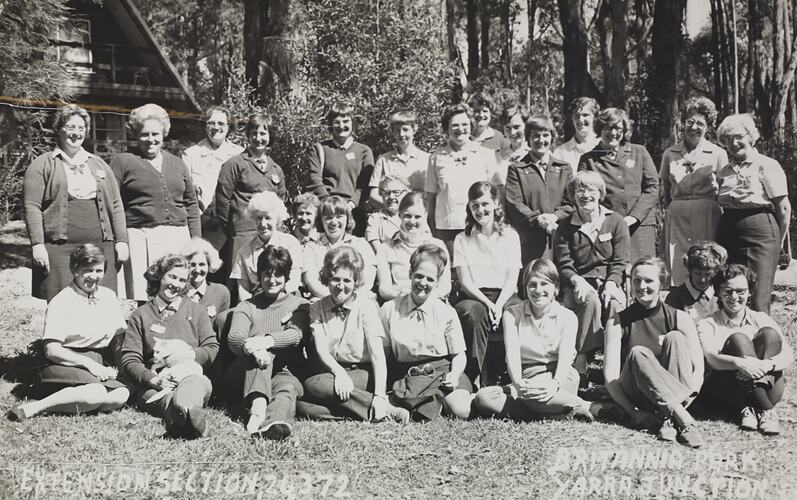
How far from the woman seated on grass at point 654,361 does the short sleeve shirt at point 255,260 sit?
2230 mm

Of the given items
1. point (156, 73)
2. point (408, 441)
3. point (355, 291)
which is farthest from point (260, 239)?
point (156, 73)

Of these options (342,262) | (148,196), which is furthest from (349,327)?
(148,196)

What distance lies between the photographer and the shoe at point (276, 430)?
14.6 feet

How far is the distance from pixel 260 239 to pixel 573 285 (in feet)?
7.57

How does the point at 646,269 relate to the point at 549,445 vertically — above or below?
above

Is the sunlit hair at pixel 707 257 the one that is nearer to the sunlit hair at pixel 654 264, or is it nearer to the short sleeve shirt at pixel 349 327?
the sunlit hair at pixel 654 264

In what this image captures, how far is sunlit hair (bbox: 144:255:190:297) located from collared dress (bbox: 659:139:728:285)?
387 centimetres

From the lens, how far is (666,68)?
15422mm

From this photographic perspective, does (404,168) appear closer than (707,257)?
No

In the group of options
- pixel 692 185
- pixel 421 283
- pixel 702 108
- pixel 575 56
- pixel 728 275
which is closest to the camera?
pixel 728 275

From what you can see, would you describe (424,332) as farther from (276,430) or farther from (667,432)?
(667,432)

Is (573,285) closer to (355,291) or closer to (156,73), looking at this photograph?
(355,291)

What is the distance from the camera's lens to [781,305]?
8.88 meters

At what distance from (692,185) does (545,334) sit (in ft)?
7.40
